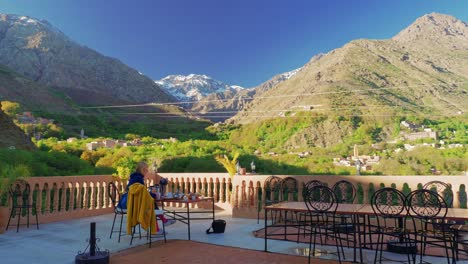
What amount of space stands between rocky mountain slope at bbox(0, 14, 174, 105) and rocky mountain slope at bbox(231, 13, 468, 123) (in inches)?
1806

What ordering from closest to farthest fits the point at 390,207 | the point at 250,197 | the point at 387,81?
the point at 390,207, the point at 250,197, the point at 387,81

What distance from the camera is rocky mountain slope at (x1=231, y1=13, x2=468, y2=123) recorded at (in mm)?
44156

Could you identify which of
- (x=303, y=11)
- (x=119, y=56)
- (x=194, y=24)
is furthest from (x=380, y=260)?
(x=119, y=56)

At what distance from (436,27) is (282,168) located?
77.6 metres

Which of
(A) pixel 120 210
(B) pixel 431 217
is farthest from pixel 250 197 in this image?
(B) pixel 431 217

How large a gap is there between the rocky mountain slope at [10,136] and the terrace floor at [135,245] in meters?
17.3

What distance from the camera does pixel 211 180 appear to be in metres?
8.62

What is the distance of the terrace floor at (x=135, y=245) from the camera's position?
4109mm

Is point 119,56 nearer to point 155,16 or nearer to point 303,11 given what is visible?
point 155,16

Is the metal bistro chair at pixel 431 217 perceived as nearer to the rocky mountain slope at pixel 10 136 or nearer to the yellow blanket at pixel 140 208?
the yellow blanket at pixel 140 208

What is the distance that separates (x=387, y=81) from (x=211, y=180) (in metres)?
51.6

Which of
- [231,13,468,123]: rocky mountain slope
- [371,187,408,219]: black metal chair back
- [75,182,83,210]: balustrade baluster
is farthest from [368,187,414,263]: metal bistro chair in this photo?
[231,13,468,123]: rocky mountain slope

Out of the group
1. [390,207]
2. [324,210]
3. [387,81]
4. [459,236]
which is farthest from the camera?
[387,81]

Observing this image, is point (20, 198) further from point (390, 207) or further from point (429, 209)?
point (429, 209)
